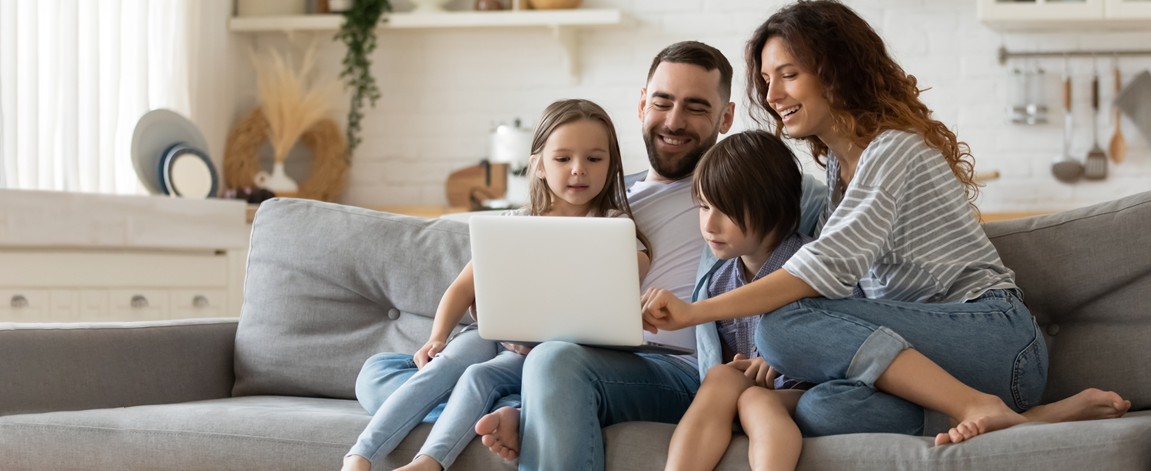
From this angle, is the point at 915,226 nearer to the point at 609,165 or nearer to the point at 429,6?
the point at 609,165

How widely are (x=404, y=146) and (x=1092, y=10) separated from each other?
2543mm

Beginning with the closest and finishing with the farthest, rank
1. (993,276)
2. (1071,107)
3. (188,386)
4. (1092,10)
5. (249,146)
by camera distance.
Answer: (993,276) < (188,386) < (1092,10) < (1071,107) < (249,146)

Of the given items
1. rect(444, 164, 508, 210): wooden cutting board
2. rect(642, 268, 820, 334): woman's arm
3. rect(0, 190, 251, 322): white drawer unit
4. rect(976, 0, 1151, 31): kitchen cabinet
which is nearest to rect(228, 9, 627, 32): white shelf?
rect(444, 164, 508, 210): wooden cutting board

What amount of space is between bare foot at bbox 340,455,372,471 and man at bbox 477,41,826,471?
0.19m

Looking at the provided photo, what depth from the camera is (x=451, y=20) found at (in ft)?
11.5

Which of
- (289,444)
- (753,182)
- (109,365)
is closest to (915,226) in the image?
(753,182)

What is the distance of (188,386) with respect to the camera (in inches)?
68.4

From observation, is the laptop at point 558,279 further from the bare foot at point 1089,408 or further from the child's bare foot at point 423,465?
the bare foot at point 1089,408

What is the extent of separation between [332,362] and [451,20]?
2058 millimetres

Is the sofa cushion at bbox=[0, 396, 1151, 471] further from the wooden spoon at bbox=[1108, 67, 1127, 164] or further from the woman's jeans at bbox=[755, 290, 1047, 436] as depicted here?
the wooden spoon at bbox=[1108, 67, 1127, 164]

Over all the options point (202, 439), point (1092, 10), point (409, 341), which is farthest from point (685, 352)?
point (1092, 10)

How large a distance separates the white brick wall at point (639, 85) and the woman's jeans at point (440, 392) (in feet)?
7.02

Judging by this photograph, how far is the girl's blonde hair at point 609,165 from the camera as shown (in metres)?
1.68

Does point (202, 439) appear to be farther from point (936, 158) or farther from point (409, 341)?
point (936, 158)
